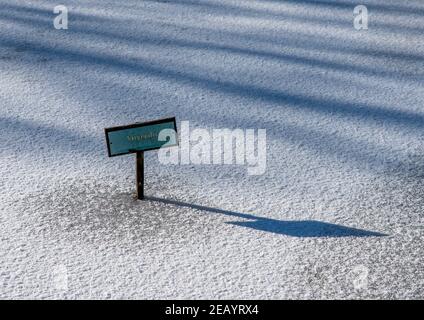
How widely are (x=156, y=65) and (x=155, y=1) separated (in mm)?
906

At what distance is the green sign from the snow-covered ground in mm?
171

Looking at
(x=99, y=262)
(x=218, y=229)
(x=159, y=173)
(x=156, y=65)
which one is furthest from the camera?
(x=156, y=65)

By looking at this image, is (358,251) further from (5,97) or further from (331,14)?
(331,14)

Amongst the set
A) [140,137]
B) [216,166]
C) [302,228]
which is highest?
[140,137]

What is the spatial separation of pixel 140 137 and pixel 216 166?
1.22 ft

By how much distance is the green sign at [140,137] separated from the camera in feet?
6.31

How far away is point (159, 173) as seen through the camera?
86.7 inches

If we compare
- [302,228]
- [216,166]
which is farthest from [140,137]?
[302,228]

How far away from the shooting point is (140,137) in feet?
6.40

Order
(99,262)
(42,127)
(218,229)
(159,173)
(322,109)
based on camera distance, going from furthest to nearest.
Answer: (322,109) < (42,127) < (159,173) < (218,229) < (99,262)

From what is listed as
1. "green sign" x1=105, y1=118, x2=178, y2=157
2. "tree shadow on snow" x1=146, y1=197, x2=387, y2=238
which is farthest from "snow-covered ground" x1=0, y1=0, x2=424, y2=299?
"green sign" x1=105, y1=118, x2=178, y2=157

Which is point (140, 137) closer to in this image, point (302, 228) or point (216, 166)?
point (216, 166)

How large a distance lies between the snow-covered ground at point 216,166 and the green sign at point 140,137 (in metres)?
0.17
